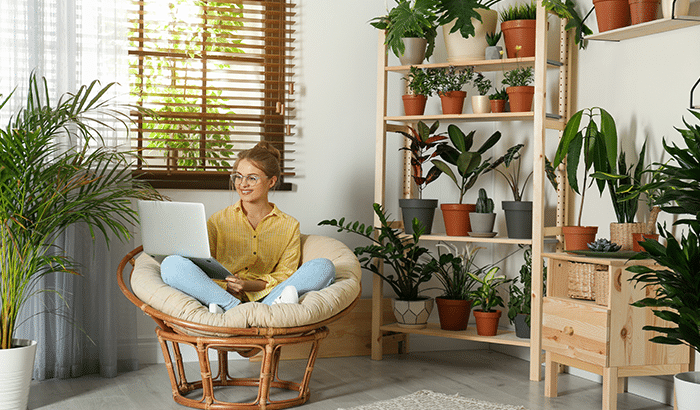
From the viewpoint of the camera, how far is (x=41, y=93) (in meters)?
3.01

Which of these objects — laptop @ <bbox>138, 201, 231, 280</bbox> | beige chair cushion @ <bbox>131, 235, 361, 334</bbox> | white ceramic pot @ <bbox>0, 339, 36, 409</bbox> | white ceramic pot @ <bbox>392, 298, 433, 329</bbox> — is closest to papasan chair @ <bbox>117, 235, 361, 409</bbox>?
beige chair cushion @ <bbox>131, 235, 361, 334</bbox>

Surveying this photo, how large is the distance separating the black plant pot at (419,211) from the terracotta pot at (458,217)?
8cm

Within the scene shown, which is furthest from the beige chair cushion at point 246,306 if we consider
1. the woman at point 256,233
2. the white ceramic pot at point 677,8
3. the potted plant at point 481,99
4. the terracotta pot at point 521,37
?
the white ceramic pot at point 677,8

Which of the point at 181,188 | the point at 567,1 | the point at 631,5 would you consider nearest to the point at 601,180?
the point at 631,5

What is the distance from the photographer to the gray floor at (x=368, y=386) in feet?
8.97

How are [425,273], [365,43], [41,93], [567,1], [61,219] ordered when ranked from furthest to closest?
[365,43] → [425,273] → [567,1] → [41,93] → [61,219]

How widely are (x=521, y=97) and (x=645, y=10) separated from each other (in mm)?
667

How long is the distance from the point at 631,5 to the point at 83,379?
9.06 feet

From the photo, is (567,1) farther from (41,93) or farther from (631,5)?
(41,93)

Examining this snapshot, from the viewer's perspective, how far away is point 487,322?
3332mm

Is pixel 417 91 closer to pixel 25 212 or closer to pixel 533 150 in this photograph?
pixel 533 150

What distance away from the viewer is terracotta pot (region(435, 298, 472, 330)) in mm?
3441

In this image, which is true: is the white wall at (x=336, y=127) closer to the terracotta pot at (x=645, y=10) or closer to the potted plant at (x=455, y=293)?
the potted plant at (x=455, y=293)

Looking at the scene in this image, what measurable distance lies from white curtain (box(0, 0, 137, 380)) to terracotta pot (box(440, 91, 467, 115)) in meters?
1.50
